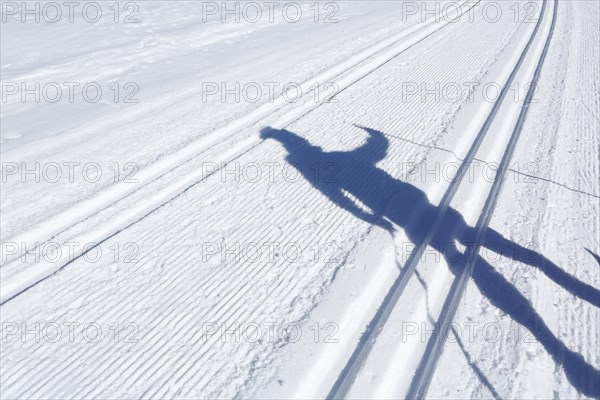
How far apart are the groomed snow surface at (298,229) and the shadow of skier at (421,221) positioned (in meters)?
0.02

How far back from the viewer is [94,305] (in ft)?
11.9

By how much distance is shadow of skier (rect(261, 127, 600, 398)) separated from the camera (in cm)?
341

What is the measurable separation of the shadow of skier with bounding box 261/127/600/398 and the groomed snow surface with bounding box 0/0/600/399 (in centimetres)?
2

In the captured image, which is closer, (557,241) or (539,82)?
(557,241)

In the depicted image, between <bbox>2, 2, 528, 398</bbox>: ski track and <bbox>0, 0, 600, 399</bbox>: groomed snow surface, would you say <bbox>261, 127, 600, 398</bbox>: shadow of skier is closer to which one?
<bbox>0, 0, 600, 399</bbox>: groomed snow surface

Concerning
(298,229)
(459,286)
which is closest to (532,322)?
(459,286)

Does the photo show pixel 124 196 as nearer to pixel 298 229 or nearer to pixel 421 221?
pixel 298 229

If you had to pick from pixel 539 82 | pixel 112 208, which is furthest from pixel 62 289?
pixel 539 82

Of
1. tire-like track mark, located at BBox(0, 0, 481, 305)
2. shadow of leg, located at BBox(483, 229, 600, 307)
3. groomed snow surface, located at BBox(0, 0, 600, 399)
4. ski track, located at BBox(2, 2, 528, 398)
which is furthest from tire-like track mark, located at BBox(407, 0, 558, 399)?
tire-like track mark, located at BBox(0, 0, 481, 305)

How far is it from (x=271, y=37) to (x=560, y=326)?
387 inches

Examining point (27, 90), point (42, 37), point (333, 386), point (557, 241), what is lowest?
point (333, 386)

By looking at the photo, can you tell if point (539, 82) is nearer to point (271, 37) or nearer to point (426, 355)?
point (271, 37)

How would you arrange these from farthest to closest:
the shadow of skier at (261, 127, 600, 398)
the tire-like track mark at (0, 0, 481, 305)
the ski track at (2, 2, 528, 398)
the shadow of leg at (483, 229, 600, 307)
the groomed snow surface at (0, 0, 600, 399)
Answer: the tire-like track mark at (0, 0, 481, 305)
the shadow of leg at (483, 229, 600, 307)
the shadow of skier at (261, 127, 600, 398)
the groomed snow surface at (0, 0, 600, 399)
the ski track at (2, 2, 528, 398)

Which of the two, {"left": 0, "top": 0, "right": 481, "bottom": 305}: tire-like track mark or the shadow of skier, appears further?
{"left": 0, "top": 0, "right": 481, "bottom": 305}: tire-like track mark
